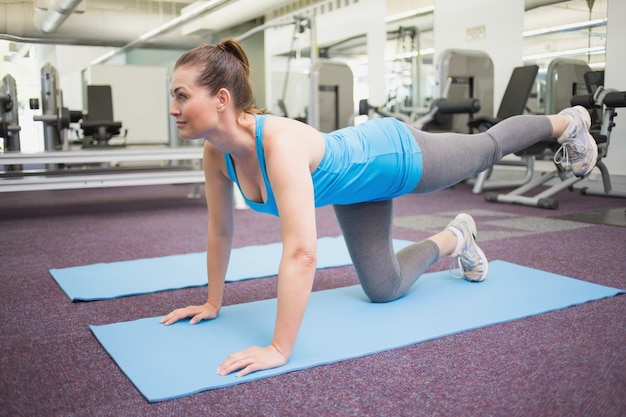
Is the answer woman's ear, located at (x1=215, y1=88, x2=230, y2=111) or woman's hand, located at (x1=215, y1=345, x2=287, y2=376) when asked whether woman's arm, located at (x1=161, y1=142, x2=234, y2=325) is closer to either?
woman's ear, located at (x1=215, y1=88, x2=230, y2=111)

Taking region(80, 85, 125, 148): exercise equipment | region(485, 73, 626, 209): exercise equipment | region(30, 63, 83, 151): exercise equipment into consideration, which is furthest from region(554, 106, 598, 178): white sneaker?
region(80, 85, 125, 148): exercise equipment

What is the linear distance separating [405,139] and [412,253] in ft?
1.59

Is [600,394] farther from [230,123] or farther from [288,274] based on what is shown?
[230,123]

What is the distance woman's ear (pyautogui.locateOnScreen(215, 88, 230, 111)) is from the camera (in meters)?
1.35

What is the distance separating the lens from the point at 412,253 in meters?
1.96

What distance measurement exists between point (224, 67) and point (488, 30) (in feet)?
18.0

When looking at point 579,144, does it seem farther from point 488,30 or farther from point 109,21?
point 109,21

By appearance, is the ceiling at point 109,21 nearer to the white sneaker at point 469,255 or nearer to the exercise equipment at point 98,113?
the exercise equipment at point 98,113

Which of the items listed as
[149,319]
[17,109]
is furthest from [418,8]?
[149,319]

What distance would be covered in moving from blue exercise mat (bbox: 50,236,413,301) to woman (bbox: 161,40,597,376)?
52cm

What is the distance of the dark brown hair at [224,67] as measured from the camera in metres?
1.33

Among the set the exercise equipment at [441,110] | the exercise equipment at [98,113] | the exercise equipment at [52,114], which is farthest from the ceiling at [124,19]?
the exercise equipment at [441,110]

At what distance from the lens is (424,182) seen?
5.55ft

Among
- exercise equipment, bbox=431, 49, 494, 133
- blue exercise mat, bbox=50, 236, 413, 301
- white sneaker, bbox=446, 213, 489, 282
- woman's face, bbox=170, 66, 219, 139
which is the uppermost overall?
exercise equipment, bbox=431, 49, 494, 133
